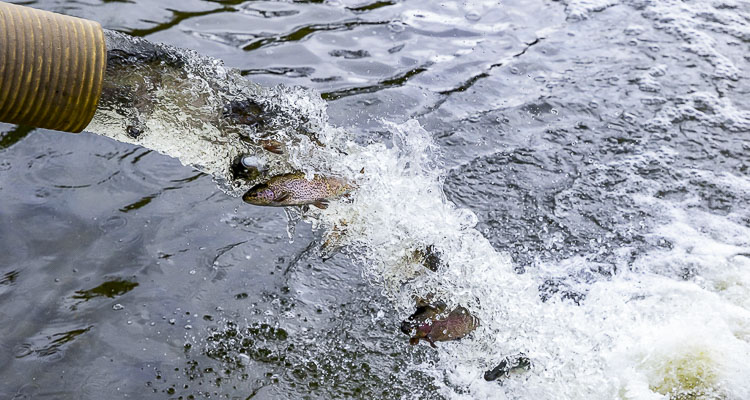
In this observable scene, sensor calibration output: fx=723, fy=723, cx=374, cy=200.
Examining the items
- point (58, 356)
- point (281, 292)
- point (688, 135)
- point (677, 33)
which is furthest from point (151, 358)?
point (677, 33)

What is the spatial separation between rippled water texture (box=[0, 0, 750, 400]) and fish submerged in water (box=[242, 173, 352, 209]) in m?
0.40

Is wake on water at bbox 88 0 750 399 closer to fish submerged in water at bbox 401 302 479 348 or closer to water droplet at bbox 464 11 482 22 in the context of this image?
fish submerged in water at bbox 401 302 479 348

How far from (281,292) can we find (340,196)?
73 cm

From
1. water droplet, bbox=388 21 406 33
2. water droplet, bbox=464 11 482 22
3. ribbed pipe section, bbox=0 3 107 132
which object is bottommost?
water droplet, bbox=464 11 482 22

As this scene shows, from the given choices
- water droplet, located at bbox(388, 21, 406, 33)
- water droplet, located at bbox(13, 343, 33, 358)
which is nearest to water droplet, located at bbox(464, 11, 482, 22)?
water droplet, located at bbox(388, 21, 406, 33)

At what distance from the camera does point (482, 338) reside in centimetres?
337

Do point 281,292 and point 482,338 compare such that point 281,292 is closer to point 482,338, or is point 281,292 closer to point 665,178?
point 482,338

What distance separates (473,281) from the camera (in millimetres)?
3404

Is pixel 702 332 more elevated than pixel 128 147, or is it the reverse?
pixel 128 147

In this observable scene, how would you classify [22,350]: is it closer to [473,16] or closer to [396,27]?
[396,27]

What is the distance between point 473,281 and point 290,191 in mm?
1153

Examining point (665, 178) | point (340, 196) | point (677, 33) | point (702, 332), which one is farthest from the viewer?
point (677, 33)

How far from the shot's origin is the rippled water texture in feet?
10.7

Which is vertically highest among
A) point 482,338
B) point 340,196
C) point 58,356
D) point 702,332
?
point 340,196
